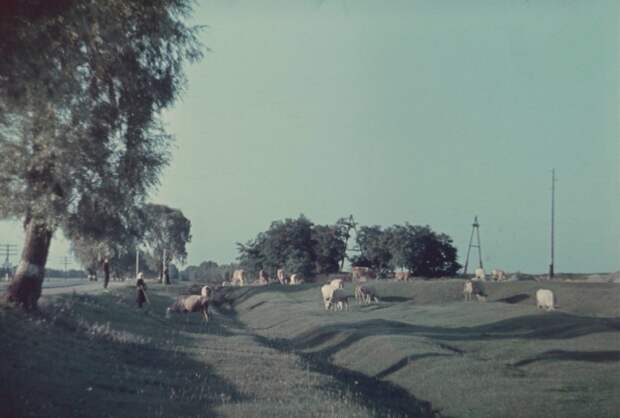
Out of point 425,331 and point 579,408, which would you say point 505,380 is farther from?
point 425,331

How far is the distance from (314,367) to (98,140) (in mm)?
9926

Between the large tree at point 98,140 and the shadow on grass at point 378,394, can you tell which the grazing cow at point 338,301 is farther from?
the large tree at point 98,140

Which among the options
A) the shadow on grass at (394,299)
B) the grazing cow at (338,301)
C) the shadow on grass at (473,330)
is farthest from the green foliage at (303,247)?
the shadow on grass at (473,330)

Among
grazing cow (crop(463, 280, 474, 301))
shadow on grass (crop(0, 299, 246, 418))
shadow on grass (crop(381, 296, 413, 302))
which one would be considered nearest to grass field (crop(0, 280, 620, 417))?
shadow on grass (crop(0, 299, 246, 418))

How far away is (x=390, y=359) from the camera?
81.4 ft

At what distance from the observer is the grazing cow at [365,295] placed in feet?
183

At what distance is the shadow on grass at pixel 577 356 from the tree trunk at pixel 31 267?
575 inches

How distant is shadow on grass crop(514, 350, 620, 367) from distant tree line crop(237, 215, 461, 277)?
2859 inches

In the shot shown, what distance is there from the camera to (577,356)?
22609 mm

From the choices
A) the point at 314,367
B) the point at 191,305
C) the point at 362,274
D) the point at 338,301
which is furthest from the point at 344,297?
the point at 362,274

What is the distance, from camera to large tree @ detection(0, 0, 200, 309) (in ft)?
63.6

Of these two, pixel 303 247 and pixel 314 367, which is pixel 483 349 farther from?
pixel 303 247

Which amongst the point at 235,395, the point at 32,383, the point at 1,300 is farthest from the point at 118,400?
the point at 1,300

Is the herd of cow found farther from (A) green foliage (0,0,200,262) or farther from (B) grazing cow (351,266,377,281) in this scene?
(A) green foliage (0,0,200,262)
